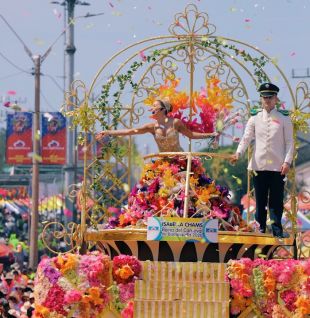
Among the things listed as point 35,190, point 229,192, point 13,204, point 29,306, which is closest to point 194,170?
point 229,192

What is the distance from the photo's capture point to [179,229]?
13336mm

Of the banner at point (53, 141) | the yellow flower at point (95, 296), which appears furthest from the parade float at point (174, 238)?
the banner at point (53, 141)

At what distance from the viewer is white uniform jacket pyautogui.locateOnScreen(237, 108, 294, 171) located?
14664 millimetres

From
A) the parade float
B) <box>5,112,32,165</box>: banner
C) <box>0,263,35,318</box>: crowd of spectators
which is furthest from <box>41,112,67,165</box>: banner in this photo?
the parade float

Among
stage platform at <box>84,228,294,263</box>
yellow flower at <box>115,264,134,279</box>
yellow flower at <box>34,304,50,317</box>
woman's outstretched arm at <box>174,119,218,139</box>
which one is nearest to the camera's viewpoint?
yellow flower at <box>34,304,50,317</box>

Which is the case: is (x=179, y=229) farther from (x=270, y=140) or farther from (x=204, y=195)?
(x=270, y=140)

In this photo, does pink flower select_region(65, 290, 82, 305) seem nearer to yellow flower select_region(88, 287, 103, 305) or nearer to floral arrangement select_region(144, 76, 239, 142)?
yellow flower select_region(88, 287, 103, 305)

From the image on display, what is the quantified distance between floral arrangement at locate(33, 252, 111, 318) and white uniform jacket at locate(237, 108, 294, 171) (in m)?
2.50

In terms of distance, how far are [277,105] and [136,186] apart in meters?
1.90

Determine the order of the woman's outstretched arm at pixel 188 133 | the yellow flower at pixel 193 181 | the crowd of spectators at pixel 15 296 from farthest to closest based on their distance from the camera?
the crowd of spectators at pixel 15 296 → the woman's outstretched arm at pixel 188 133 → the yellow flower at pixel 193 181

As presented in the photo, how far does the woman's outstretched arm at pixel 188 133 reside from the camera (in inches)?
590

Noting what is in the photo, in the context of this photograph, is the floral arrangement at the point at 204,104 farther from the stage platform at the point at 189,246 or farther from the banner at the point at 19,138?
the banner at the point at 19,138

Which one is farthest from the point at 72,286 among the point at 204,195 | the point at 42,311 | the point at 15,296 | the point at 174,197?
the point at 15,296

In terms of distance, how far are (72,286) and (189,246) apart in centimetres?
137
